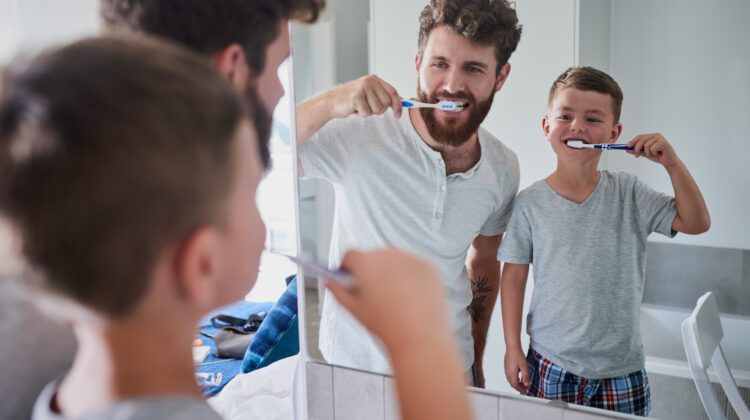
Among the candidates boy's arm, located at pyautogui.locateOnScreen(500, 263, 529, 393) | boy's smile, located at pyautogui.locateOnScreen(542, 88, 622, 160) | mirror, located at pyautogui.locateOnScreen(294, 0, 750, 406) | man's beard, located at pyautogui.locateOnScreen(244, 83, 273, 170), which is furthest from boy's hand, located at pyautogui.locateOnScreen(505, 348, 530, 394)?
man's beard, located at pyautogui.locateOnScreen(244, 83, 273, 170)

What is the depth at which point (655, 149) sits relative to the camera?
92 cm

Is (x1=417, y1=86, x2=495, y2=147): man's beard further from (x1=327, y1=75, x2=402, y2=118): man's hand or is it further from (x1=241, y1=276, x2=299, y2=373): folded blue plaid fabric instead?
(x1=241, y1=276, x2=299, y2=373): folded blue plaid fabric

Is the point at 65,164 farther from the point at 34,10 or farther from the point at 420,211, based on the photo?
the point at 420,211

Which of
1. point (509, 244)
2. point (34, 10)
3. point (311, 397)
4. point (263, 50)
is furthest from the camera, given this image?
point (311, 397)

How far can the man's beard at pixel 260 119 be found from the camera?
2.09ft

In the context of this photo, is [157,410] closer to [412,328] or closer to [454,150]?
[412,328]

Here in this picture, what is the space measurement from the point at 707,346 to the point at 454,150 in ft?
1.50

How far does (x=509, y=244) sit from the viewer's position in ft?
3.38

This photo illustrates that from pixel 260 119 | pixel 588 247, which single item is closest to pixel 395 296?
pixel 260 119

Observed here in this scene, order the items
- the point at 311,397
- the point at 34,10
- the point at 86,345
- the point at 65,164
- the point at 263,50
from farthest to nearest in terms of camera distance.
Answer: the point at 311,397 < the point at 34,10 < the point at 263,50 < the point at 86,345 < the point at 65,164

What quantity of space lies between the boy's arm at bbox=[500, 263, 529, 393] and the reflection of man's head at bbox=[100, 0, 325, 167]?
491 mm

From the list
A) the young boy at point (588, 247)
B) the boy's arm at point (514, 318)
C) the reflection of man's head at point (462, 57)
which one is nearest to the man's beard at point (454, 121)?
the reflection of man's head at point (462, 57)

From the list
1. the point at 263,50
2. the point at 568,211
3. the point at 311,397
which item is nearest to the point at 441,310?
the point at 263,50

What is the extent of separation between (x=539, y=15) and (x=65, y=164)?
77 centimetres
